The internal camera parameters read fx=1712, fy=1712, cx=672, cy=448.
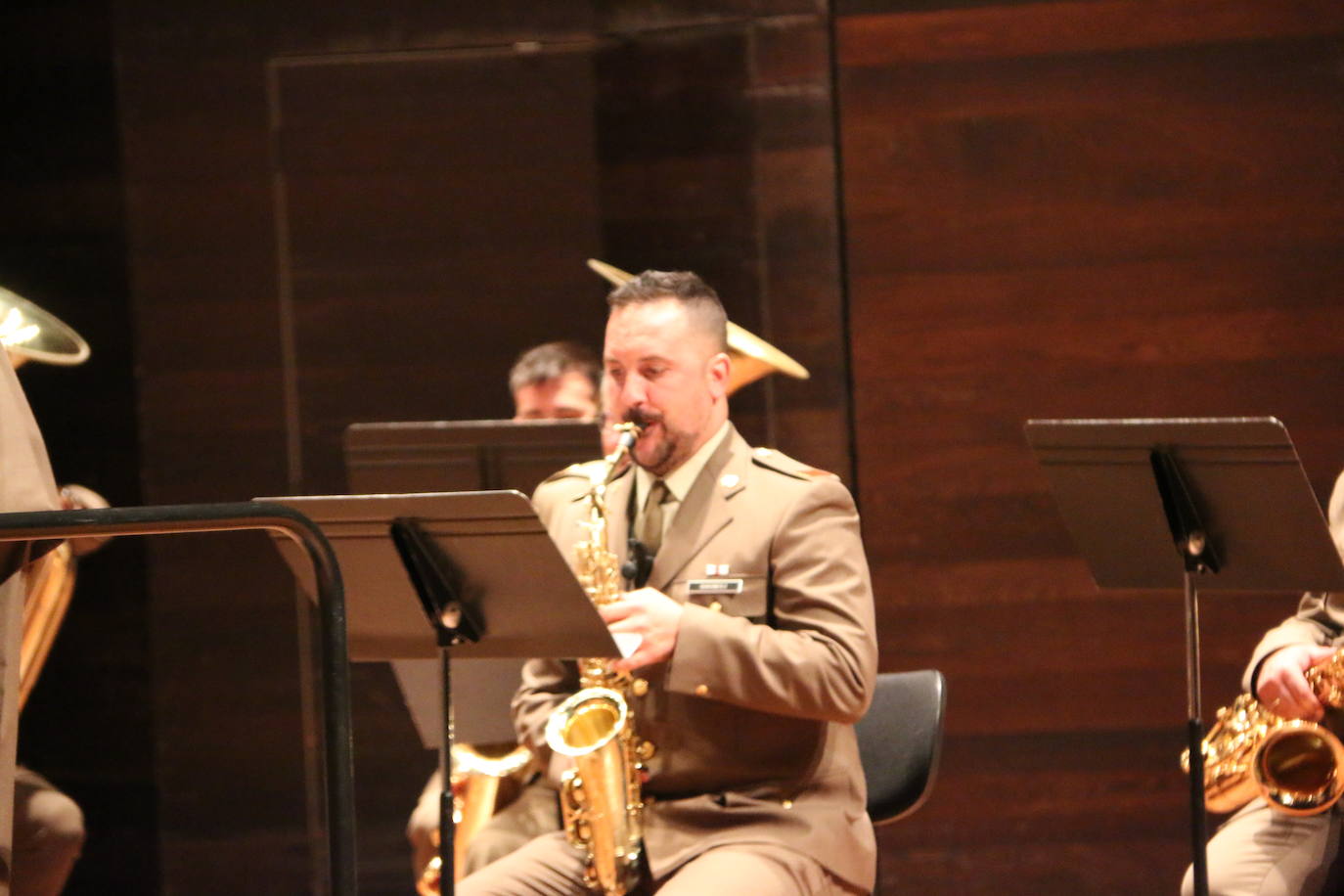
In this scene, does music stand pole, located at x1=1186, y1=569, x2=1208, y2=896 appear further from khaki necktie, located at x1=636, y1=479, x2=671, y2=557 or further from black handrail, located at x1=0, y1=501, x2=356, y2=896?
black handrail, located at x1=0, y1=501, x2=356, y2=896

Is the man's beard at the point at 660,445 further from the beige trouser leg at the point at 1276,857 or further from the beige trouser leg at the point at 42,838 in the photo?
the beige trouser leg at the point at 42,838

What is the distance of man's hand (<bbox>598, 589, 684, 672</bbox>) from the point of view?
2869mm

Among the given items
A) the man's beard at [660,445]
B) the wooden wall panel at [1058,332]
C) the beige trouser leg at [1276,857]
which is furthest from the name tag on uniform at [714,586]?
the wooden wall panel at [1058,332]

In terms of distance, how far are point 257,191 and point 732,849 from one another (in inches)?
134

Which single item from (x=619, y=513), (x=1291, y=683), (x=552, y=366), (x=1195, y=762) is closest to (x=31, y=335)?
(x=619, y=513)

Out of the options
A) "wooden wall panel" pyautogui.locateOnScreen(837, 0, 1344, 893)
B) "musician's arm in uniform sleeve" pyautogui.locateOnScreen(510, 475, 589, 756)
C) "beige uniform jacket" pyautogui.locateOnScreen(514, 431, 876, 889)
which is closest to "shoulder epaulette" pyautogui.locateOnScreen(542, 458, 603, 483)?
"musician's arm in uniform sleeve" pyautogui.locateOnScreen(510, 475, 589, 756)

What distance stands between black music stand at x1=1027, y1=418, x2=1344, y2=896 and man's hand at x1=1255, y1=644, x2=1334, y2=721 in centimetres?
23

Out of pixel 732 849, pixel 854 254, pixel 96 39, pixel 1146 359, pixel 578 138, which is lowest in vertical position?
pixel 732 849

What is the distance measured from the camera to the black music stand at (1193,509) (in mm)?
2840

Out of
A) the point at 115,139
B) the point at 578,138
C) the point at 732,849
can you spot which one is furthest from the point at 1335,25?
the point at 115,139

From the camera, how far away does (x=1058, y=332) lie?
16.4 ft

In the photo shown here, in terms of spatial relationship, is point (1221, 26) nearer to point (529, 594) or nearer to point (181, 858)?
point (529, 594)

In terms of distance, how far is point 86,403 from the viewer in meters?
5.73

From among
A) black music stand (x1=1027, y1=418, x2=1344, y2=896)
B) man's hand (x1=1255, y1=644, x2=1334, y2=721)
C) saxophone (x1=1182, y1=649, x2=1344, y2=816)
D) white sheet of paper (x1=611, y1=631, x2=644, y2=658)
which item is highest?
black music stand (x1=1027, y1=418, x2=1344, y2=896)
